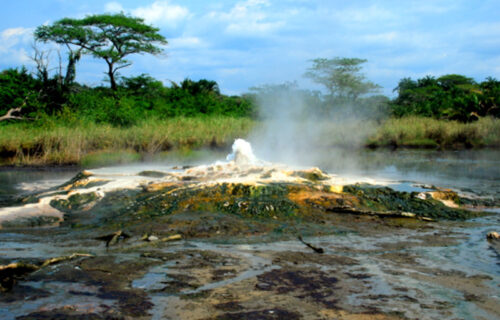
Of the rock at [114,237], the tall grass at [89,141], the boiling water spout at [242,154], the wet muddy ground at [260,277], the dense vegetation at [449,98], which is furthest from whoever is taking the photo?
the dense vegetation at [449,98]

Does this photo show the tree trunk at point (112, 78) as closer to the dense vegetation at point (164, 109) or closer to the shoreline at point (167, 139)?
the dense vegetation at point (164, 109)

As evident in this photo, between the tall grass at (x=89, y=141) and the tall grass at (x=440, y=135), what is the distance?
21.9 feet

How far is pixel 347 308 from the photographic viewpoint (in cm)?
316

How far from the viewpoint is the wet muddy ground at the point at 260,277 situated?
3.13m

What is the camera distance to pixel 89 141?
15945mm

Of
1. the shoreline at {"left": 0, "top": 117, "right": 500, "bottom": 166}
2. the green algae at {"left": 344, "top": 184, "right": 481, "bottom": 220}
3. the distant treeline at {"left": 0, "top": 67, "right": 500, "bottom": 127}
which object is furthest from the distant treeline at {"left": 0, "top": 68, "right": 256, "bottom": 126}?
the green algae at {"left": 344, "top": 184, "right": 481, "bottom": 220}

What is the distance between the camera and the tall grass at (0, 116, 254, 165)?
1485 centimetres

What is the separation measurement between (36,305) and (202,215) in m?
3.00

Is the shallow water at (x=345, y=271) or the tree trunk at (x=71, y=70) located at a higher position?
the tree trunk at (x=71, y=70)

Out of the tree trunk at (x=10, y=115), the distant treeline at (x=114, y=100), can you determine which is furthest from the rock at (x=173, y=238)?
the tree trunk at (x=10, y=115)

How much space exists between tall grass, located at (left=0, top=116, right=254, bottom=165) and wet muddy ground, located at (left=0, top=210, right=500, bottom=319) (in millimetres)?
10110

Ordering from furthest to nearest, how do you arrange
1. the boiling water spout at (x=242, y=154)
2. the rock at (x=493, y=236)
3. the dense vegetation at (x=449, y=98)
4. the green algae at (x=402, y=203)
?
the dense vegetation at (x=449, y=98) < the boiling water spout at (x=242, y=154) < the green algae at (x=402, y=203) < the rock at (x=493, y=236)

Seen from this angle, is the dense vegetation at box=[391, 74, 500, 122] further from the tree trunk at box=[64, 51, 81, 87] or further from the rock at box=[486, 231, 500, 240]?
the rock at box=[486, 231, 500, 240]

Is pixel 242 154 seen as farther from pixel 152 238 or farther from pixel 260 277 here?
pixel 260 277
